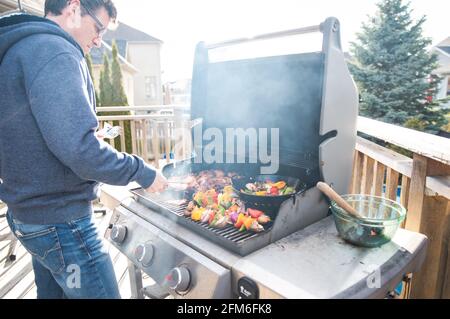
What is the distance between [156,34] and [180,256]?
2428 centimetres

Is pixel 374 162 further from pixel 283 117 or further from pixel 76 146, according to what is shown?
pixel 76 146

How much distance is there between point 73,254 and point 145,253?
27cm

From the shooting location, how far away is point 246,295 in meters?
0.97

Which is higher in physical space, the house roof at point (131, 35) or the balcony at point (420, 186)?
the house roof at point (131, 35)

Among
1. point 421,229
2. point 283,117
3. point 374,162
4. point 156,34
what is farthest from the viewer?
point 156,34

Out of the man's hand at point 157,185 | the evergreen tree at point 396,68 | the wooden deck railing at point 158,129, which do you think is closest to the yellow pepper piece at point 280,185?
the man's hand at point 157,185

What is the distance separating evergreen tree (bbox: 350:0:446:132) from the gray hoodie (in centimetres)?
927

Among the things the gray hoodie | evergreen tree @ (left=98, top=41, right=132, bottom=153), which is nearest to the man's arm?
the gray hoodie

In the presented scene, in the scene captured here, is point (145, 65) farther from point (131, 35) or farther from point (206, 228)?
point (206, 228)

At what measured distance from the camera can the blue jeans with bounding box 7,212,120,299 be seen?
1.17 meters

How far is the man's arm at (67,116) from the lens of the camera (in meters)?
0.99

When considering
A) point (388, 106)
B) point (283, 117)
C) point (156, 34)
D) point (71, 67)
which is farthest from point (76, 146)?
point (156, 34)

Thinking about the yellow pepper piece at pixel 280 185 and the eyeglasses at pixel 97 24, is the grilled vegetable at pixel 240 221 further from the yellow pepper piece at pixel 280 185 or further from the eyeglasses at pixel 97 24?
the eyeglasses at pixel 97 24
